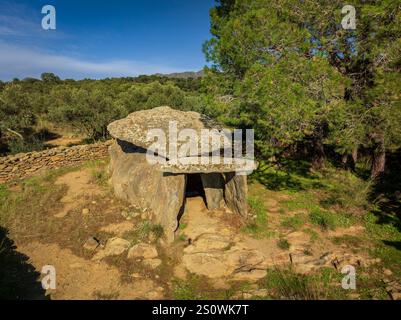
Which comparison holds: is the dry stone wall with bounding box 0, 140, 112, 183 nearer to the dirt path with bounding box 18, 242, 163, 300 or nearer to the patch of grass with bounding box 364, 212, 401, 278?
the dirt path with bounding box 18, 242, 163, 300

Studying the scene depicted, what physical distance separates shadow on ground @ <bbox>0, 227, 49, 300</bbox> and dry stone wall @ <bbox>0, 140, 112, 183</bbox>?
513cm

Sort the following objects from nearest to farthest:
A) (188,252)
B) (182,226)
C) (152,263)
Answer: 1. (152,263)
2. (188,252)
3. (182,226)

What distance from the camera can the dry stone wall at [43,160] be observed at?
1142 cm

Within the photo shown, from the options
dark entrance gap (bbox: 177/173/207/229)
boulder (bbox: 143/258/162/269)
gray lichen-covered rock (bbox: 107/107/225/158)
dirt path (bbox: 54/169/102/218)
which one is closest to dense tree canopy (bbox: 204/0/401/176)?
gray lichen-covered rock (bbox: 107/107/225/158)

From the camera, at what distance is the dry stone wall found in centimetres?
1142

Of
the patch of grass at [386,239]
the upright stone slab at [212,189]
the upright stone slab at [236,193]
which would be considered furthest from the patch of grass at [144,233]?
the patch of grass at [386,239]

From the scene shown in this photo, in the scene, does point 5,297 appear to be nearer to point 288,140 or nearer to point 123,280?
point 123,280

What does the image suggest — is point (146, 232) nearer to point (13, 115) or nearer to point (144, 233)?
point (144, 233)

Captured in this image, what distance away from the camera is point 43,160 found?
12453 millimetres

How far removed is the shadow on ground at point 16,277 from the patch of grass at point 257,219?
18.6ft

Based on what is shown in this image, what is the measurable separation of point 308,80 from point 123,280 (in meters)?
7.78

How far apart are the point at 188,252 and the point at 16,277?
4.25 metres

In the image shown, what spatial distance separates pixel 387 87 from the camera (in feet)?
23.8

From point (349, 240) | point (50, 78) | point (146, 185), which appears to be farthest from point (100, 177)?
point (50, 78)
